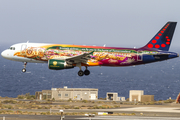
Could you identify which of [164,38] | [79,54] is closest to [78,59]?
[79,54]

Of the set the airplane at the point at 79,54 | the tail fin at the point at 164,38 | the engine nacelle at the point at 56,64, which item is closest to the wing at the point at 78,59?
the airplane at the point at 79,54

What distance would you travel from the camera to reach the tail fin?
216ft

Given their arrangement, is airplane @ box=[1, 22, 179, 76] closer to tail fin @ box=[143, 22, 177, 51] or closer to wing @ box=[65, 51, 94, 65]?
wing @ box=[65, 51, 94, 65]

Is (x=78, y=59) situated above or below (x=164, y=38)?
below

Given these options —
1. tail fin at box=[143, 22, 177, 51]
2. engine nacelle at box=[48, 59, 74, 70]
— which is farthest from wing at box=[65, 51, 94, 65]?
tail fin at box=[143, 22, 177, 51]

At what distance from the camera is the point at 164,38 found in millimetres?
66312

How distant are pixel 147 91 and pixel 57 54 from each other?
399 feet

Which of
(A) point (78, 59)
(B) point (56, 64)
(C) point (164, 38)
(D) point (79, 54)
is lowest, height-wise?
(B) point (56, 64)

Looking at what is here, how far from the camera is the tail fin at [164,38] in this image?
65.8m

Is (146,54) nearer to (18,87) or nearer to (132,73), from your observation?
(132,73)

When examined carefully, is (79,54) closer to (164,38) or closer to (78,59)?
(78,59)

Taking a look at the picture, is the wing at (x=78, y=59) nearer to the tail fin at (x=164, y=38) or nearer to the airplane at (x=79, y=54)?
the airplane at (x=79, y=54)

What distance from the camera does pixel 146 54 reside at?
6381cm

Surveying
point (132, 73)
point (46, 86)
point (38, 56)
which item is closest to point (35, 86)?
point (46, 86)
